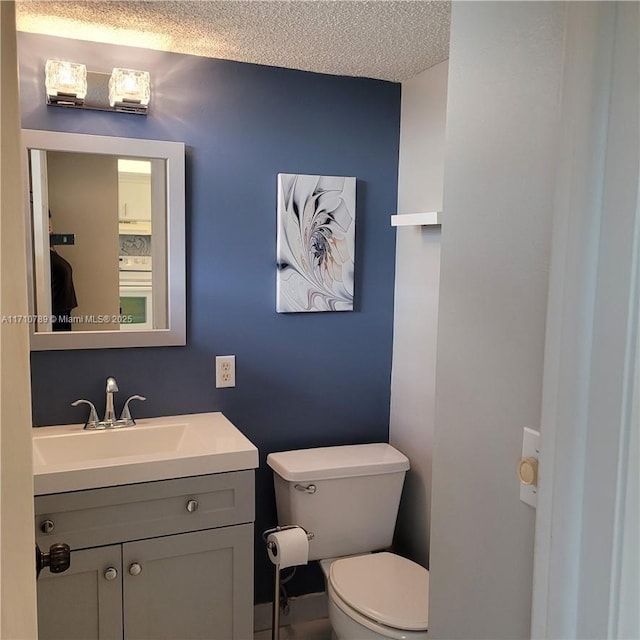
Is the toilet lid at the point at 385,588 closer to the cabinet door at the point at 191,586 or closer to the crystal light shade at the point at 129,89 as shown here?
the cabinet door at the point at 191,586

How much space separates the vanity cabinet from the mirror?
0.61 m

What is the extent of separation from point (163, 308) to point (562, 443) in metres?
1.65

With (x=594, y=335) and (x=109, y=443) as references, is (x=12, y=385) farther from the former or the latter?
(x=109, y=443)

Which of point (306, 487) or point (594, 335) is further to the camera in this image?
point (306, 487)

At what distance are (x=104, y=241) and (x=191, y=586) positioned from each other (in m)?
1.15

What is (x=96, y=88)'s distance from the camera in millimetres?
2033

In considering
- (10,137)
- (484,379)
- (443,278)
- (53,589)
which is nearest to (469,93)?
(443,278)

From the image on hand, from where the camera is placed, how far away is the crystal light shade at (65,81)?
1.95 metres

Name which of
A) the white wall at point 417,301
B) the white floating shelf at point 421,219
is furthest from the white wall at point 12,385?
the white wall at point 417,301

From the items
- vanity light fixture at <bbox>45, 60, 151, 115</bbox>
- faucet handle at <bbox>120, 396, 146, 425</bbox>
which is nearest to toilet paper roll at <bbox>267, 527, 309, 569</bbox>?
faucet handle at <bbox>120, 396, 146, 425</bbox>

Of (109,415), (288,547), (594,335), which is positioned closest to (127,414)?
(109,415)

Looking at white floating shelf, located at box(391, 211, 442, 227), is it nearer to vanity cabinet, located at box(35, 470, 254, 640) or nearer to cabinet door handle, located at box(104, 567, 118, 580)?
vanity cabinet, located at box(35, 470, 254, 640)

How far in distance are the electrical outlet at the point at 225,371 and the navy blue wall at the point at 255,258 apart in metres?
0.03

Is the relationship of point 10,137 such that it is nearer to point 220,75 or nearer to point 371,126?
point 220,75
